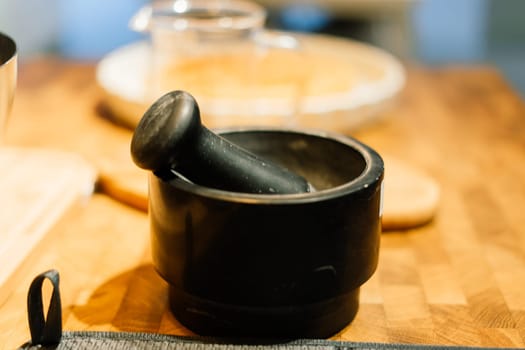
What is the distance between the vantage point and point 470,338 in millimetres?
648

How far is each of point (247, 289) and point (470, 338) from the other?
0.20 m

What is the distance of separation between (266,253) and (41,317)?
0.19m

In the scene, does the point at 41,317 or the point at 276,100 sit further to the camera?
the point at 276,100

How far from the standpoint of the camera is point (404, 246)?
2.76 feet

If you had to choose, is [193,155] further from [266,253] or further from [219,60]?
[219,60]

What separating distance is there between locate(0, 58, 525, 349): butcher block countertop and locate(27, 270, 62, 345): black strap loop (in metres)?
0.03

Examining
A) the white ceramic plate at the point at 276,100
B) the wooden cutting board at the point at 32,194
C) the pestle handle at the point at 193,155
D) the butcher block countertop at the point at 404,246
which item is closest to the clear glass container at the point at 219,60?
Answer: the white ceramic plate at the point at 276,100

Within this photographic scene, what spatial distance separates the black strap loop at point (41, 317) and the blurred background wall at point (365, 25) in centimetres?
118

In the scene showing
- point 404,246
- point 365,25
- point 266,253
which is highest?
point 266,253

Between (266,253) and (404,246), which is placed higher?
(266,253)

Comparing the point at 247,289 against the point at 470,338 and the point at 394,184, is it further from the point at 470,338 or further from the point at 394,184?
the point at 394,184

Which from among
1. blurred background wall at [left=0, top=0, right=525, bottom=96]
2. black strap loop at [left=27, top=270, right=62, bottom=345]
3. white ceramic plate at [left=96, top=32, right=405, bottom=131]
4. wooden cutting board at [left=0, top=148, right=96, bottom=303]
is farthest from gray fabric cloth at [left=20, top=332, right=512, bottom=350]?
blurred background wall at [left=0, top=0, right=525, bottom=96]

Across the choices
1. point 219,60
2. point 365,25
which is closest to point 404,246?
point 219,60

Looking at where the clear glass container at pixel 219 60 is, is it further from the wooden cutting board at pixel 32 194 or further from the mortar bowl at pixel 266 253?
the mortar bowl at pixel 266 253
